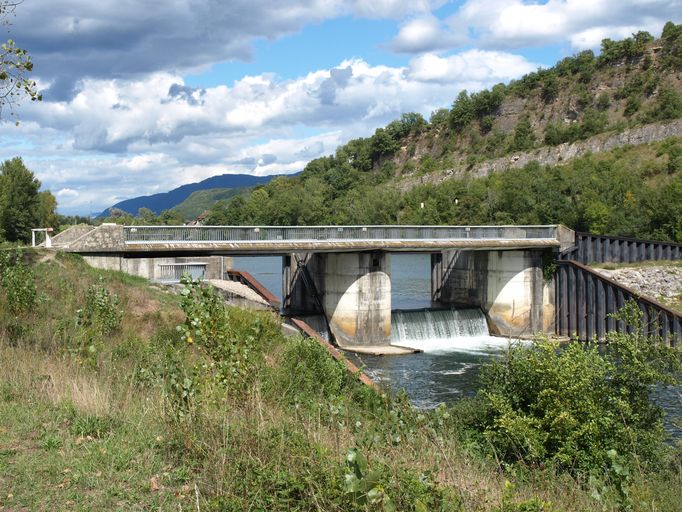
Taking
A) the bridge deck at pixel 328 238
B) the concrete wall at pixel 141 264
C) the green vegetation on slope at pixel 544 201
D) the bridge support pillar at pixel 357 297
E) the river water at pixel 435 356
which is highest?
the green vegetation on slope at pixel 544 201

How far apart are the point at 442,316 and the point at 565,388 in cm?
3258

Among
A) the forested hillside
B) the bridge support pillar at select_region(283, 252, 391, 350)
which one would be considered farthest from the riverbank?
the forested hillside

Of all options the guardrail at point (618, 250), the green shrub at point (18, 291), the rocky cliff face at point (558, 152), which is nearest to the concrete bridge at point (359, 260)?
the guardrail at point (618, 250)

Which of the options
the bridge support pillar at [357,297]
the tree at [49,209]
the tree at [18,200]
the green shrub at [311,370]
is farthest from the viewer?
the tree at [49,209]

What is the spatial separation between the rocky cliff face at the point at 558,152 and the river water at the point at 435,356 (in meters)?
59.3

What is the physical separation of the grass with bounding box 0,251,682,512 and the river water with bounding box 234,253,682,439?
1011cm

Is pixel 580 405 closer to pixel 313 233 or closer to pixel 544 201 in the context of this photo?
pixel 313 233

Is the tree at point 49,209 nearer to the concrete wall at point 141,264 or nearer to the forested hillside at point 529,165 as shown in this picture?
the forested hillside at point 529,165

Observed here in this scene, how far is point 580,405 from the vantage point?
609 inches

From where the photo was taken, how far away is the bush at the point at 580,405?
14961 mm

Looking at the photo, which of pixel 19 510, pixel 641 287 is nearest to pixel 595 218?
pixel 641 287

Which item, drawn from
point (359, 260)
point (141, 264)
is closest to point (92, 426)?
point (359, 260)

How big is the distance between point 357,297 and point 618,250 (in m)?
22.4

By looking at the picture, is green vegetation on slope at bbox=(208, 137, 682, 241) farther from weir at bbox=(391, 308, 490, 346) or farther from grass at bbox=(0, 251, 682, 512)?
grass at bbox=(0, 251, 682, 512)
